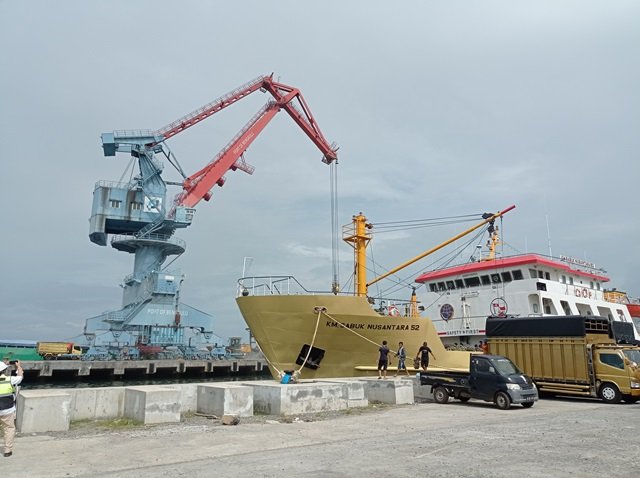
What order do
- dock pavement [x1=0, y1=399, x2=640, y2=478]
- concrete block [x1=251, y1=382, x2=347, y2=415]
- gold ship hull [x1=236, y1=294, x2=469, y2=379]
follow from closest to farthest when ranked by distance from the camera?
dock pavement [x1=0, y1=399, x2=640, y2=478]
concrete block [x1=251, y1=382, x2=347, y2=415]
gold ship hull [x1=236, y1=294, x2=469, y2=379]

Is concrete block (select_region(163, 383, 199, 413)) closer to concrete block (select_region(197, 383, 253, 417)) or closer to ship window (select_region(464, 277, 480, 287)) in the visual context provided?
concrete block (select_region(197, 383, 253, 417))

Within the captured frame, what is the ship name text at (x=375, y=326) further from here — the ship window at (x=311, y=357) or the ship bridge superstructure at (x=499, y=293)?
the ship bridge superstructure at (x=499, y=293)

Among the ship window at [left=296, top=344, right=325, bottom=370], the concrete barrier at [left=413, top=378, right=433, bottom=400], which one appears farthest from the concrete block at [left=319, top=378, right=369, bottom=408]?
the ship window at [left=296, top=344, right=325, bottom=370]

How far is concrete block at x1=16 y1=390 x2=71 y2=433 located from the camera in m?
9.20

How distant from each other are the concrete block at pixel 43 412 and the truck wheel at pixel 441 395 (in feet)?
33.0

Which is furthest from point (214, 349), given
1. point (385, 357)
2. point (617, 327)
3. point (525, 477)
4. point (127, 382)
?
point (525, 477)

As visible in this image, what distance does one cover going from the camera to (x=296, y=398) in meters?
11.8

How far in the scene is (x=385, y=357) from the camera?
15.9m

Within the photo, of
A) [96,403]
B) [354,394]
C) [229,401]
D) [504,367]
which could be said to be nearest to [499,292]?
[504,367]

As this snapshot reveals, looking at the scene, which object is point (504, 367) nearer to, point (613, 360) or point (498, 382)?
point (498, 382)

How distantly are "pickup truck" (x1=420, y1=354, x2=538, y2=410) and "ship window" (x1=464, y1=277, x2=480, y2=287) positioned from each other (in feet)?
37.5

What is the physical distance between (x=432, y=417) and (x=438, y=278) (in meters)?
15.8

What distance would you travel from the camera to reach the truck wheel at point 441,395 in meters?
14.8

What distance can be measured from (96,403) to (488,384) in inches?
397
